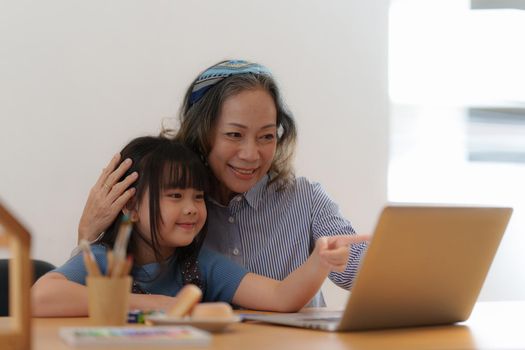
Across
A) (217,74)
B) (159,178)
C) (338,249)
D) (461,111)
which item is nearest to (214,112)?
(217,74)

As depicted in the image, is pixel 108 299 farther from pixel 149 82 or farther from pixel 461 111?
pixel 461 111

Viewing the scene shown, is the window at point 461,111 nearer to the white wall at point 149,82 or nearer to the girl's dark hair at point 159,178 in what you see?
the white wall at point 149,82

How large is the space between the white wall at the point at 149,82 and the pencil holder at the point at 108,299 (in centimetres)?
136

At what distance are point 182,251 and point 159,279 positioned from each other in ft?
0.32

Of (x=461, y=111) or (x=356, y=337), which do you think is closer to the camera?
(x=356, y=337)

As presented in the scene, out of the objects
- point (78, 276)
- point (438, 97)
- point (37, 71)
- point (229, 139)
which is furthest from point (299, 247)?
A: point (438, 97)

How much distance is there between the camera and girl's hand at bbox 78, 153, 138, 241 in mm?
1862

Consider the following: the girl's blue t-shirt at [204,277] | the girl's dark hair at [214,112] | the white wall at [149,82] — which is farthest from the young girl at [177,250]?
the white wall at [149,82]

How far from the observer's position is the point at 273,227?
2160 mm

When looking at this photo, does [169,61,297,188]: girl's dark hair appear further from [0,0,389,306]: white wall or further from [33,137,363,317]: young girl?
[0,0,389,306]: white wall

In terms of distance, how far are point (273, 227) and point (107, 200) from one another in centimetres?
48

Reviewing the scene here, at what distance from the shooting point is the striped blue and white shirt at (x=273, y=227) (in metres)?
2.12

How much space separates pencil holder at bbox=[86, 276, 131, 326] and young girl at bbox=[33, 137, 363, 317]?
1.70 feet

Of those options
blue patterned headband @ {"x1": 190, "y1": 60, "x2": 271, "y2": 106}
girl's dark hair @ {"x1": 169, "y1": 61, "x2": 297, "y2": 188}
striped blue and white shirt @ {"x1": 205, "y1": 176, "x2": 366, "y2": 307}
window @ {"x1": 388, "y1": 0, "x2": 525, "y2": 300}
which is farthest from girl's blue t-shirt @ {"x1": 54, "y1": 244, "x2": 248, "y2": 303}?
window @ {"x1": 388, "y1": 0, "x2": 525, "y2": 300}
